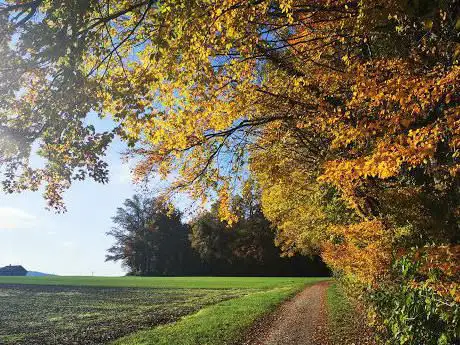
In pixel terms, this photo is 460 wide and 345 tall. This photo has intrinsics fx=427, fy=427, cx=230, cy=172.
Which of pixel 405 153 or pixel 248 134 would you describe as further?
pixel 248 134

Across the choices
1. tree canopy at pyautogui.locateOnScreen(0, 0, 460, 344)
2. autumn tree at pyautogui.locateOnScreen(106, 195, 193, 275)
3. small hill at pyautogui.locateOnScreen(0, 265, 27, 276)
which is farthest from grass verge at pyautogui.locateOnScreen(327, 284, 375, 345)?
small hill at pyautogui.locateOnScreen(0, 265, 27, 276)

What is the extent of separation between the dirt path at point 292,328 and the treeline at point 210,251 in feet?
159

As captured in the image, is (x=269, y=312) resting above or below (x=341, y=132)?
below

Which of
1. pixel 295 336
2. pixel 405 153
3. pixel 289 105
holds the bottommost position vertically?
pixel 295 336

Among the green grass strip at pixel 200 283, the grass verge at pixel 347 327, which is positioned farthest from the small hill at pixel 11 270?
the grass verge at pixel 347 327

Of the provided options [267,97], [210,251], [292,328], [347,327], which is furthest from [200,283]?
[267,97]

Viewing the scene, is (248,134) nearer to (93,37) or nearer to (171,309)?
(93,37)

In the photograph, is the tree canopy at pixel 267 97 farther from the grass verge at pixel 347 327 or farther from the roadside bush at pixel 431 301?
the grass verge at pixel 347 327

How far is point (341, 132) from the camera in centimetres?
916

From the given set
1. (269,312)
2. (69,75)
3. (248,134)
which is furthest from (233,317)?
(69,75)

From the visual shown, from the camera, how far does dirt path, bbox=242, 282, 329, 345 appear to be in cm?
1377

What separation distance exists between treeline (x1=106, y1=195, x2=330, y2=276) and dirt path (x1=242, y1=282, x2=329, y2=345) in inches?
1910

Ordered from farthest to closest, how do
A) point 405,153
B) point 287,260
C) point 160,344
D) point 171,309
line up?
point 287,260 → point 171,309 → point 160,344 → point 405,153

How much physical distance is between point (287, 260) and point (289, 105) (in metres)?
74.6
